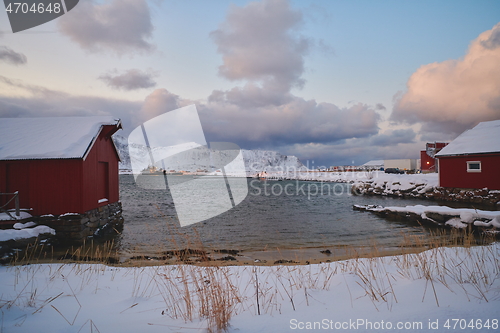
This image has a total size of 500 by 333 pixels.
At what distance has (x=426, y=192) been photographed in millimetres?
26859

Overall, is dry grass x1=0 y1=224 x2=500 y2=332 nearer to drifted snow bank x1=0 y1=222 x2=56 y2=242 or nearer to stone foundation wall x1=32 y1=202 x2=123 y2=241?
drifted snow bank x1=0 y1=222 x2=56 y2=242

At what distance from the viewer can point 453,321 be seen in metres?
2.91

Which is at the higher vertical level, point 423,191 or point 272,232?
point 423,191

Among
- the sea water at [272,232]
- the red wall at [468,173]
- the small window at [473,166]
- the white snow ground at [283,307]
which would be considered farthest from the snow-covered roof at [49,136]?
the small window at [473,166]

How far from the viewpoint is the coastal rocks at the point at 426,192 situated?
20.5m

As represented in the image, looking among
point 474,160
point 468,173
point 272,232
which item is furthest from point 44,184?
point 468,173

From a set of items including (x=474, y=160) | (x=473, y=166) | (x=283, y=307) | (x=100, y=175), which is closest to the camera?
(x=283, y=307)

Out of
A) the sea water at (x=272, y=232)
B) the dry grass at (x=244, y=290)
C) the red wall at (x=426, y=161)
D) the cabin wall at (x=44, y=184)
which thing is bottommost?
the sea water at (x=272, y=232)

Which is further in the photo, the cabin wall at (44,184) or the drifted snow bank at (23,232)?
the cabin wall at (44,184)

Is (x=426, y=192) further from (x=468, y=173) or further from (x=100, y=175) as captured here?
(x=100, y=175)

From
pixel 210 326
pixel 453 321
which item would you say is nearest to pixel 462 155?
pixel 453 321

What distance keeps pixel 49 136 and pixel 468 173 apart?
29.8 metres

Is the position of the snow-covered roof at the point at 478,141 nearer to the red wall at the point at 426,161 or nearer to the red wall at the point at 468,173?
the red wall at the point at 468,173

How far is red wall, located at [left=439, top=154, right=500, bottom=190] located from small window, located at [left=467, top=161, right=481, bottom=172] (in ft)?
0.81
